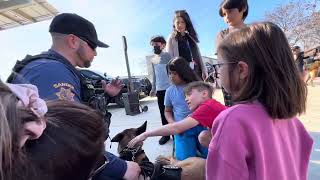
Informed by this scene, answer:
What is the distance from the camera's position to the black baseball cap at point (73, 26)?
254cm

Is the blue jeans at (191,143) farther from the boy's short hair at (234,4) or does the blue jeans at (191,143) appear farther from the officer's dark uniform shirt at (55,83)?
the boy's short hair at (234,4)

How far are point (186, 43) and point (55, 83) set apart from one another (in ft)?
10.4

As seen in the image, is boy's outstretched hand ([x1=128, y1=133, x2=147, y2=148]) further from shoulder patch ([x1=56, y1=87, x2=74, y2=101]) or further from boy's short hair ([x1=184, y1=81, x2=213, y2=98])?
shoulder patch ([x1=56, y1=87, x2=74, y2=101])

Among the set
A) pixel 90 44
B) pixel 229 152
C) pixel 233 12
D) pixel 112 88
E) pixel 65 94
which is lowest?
pixel 229 152

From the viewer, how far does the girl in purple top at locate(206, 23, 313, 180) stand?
153 centimetres

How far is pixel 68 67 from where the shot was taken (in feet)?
7.34

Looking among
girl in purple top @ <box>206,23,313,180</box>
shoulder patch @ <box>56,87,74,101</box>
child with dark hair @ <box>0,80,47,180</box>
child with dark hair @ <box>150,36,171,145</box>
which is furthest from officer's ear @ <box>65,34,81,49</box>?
child with dark hair @ <box>150,36,171,145</box>

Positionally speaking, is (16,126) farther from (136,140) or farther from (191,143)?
(191,143)

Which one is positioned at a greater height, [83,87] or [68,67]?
[68,67]

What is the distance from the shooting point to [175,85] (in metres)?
4.18

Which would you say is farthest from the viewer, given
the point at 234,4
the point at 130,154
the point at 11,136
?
the point at 234,4

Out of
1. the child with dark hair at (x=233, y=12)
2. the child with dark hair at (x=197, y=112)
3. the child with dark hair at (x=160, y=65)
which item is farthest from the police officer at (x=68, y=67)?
the child with dark hair at (x=160, y=65)

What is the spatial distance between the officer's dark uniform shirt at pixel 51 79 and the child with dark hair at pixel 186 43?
117 inches

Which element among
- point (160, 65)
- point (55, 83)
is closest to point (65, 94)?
point (55, 83)
